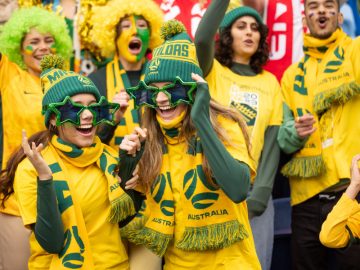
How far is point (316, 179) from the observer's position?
4.71 meters

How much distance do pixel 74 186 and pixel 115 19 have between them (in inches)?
73.7

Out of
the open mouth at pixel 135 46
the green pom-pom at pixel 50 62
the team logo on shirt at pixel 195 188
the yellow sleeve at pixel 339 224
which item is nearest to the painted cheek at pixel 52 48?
the open mouth at pixel 135 46

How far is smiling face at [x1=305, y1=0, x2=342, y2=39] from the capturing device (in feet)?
15.7

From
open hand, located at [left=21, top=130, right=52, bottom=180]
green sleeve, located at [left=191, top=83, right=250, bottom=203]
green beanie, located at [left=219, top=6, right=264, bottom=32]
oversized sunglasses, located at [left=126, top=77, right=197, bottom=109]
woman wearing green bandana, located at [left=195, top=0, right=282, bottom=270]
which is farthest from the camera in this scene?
green beanie, located at [left=219, top=6, right=264, bottom=32]

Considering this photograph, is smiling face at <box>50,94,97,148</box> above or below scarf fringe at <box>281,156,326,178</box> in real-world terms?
above

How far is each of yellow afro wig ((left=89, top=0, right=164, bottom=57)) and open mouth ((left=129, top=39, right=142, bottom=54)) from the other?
0.18 meters

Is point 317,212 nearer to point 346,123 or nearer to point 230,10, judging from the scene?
point 346,123

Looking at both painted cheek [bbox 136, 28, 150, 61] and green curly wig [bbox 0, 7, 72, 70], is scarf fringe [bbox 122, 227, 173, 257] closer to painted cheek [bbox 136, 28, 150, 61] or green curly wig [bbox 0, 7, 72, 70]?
painted cheek [bbox 136, 28, 150, 61]

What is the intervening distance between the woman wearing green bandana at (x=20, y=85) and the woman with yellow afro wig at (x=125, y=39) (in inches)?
11.7

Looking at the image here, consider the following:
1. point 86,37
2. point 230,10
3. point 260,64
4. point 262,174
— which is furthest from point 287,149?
point 86,37

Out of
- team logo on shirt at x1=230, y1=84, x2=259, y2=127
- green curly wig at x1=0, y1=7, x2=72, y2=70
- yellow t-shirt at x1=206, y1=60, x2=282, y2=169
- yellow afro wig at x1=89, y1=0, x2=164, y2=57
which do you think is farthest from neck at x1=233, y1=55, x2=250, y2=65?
green curly wig at x1=0, y1=7, x2=72, y2=70

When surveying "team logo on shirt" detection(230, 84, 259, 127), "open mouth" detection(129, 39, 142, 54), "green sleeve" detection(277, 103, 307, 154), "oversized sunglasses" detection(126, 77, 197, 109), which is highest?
"oversized sunglasses" detection(126, 77, 197, 109)

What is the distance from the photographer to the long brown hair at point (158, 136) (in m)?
3.37

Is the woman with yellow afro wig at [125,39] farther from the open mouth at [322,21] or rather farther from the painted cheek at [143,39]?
the open mouth at [322,21]
